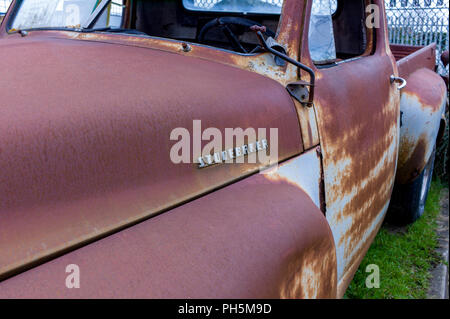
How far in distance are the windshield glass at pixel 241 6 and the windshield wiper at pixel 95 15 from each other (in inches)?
30.7

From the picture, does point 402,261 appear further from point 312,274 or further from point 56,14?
point 56,14

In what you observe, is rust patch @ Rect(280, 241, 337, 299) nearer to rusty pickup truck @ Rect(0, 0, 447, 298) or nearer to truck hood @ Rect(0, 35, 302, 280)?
rusty pickup truck @ Rect(0, 0, 447, 298)

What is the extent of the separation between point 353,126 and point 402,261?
5.03ft

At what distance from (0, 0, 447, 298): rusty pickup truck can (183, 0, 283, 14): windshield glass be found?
55 cm

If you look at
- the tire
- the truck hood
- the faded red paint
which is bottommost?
the tire

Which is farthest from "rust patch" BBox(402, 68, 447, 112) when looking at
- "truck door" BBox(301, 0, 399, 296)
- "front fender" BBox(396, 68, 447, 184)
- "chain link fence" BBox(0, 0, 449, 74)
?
"chain link fence" BBox(0, 0, 449, 74)

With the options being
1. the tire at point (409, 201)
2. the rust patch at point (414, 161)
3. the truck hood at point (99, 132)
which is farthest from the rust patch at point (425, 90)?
the truck hood at point (99, 132)

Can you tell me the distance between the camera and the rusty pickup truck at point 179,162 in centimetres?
82

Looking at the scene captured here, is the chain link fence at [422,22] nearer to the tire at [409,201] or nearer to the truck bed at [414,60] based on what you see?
the truck bed at [414,60]

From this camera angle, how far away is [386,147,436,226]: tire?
2.96 meters

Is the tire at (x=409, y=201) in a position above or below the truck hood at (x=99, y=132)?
below

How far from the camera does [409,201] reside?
304cm

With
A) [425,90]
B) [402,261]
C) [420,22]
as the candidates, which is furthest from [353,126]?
[420,22]

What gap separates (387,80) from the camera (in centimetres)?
201
